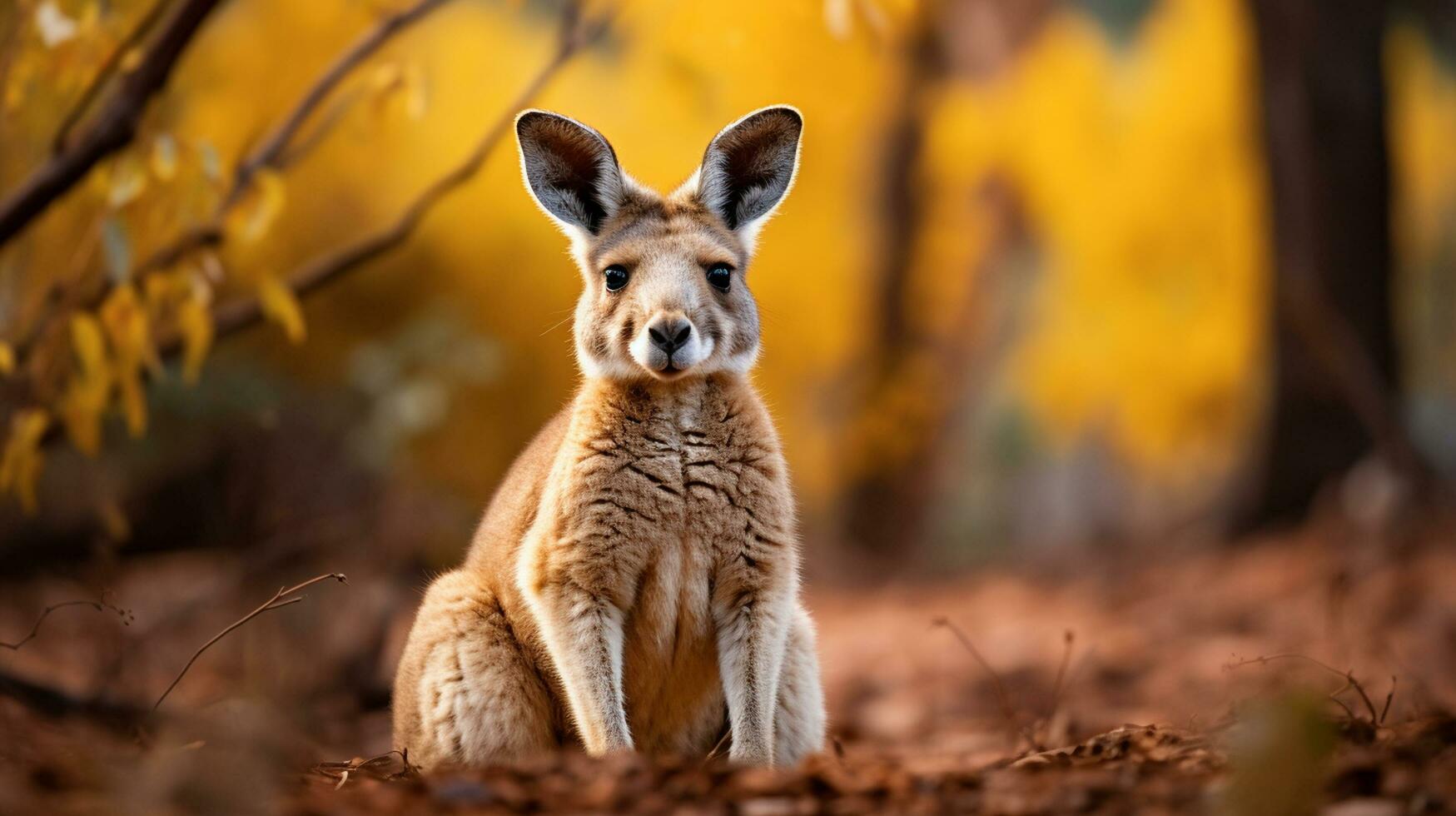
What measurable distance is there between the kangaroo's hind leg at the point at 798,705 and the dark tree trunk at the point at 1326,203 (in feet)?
22.6

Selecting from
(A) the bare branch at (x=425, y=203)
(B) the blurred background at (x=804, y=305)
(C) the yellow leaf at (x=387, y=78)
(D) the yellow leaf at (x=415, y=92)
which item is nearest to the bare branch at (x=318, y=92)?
(B) the blurred background at (x=804, y=305)

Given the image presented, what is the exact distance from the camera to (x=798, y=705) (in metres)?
5.20

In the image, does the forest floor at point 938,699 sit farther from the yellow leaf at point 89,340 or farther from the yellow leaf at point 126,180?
the yellow leaf at point 126,180

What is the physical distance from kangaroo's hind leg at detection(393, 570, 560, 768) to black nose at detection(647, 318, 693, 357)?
1.26m

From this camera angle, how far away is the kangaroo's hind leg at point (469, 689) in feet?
15.8

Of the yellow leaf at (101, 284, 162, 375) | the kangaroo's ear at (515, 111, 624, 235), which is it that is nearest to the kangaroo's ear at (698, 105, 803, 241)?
the kangaroo's ear at (515, 111, 624, 235)

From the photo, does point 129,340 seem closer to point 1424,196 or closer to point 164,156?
point 164,156

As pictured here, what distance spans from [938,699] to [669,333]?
15.3 feet

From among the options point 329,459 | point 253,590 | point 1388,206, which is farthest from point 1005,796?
point 1388,206

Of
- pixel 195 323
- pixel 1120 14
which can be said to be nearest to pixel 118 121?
pixel 195 323

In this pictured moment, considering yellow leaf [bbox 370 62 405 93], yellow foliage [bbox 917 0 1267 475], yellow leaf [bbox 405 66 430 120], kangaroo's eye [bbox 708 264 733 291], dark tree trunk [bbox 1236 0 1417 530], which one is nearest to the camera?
kangaroo's eye [bbox 708 264 733 291]

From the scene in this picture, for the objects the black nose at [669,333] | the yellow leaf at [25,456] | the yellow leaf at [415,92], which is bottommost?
the yellow leaf at [25,456]

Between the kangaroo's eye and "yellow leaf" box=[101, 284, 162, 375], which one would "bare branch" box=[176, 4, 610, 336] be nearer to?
"yellow leaf" box=[101, 284, 162, 375]

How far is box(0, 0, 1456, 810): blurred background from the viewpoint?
6262 mm
